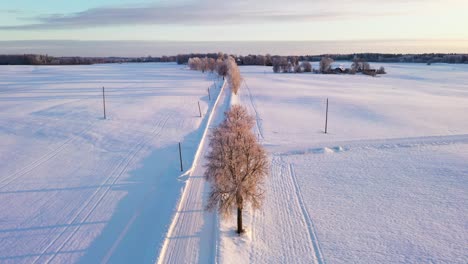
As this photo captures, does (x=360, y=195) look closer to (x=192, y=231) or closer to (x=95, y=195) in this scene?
(x=192, y=231)

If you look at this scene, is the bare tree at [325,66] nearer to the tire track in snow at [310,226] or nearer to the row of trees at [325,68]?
the row of trees at [325,68]

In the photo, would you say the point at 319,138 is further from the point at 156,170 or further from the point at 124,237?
the point at 124,237

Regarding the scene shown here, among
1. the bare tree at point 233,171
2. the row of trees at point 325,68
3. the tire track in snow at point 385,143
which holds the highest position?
the row of trees at point 325,68

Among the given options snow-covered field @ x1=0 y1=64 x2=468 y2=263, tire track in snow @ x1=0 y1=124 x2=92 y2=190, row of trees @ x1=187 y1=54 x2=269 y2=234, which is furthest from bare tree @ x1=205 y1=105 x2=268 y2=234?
tire track in snow @ x1=0 y1=124 x2=92 y2=190

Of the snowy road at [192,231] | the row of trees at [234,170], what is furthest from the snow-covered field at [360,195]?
the row of trees at [234,170]

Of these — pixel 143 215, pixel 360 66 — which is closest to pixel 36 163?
pixel 143 215
